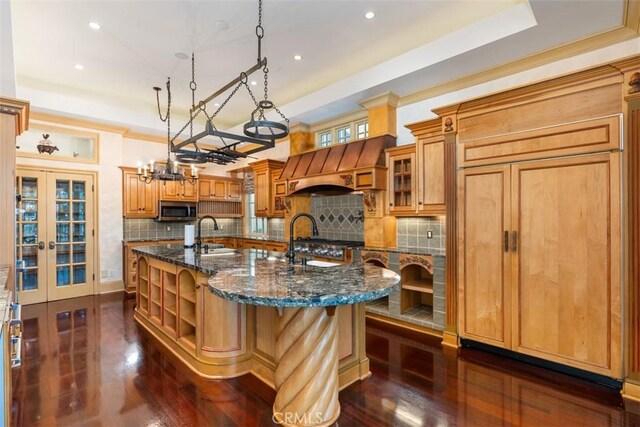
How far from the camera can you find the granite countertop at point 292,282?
5.48 ft

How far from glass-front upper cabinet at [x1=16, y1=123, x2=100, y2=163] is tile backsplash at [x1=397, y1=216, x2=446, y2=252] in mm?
5577

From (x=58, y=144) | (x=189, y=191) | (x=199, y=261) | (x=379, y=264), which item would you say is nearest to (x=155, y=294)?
(x=199, y=261)

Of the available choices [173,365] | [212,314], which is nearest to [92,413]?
[173,365]

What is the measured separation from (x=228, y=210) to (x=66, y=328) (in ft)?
13.6

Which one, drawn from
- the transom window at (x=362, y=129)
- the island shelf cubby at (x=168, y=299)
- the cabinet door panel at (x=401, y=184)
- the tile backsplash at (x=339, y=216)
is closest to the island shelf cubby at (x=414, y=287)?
the cabinet door panel at (x=401, y=184)

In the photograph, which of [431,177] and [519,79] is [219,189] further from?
[519,79]

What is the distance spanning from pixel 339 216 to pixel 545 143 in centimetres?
328

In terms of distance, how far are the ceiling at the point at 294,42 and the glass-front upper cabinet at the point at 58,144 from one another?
57cm

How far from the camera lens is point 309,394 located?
1998 millimetres

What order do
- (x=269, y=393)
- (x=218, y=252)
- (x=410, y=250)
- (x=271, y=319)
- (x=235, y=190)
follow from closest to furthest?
1. (x=269, y=393)
2. (x=271, y=319)
3. (x=218, y=252)
4. (x=410, y=250)
5. (x=235, y=190)

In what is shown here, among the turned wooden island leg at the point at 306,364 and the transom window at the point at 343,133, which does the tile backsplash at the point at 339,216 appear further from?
the turned wooden island leg at the point at 306,364

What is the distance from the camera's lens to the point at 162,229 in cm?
677

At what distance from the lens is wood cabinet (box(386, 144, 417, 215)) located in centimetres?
417

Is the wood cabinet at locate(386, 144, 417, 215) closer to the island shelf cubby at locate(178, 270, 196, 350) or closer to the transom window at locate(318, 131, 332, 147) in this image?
the transom window at locate(318, 131, 332, 147)
